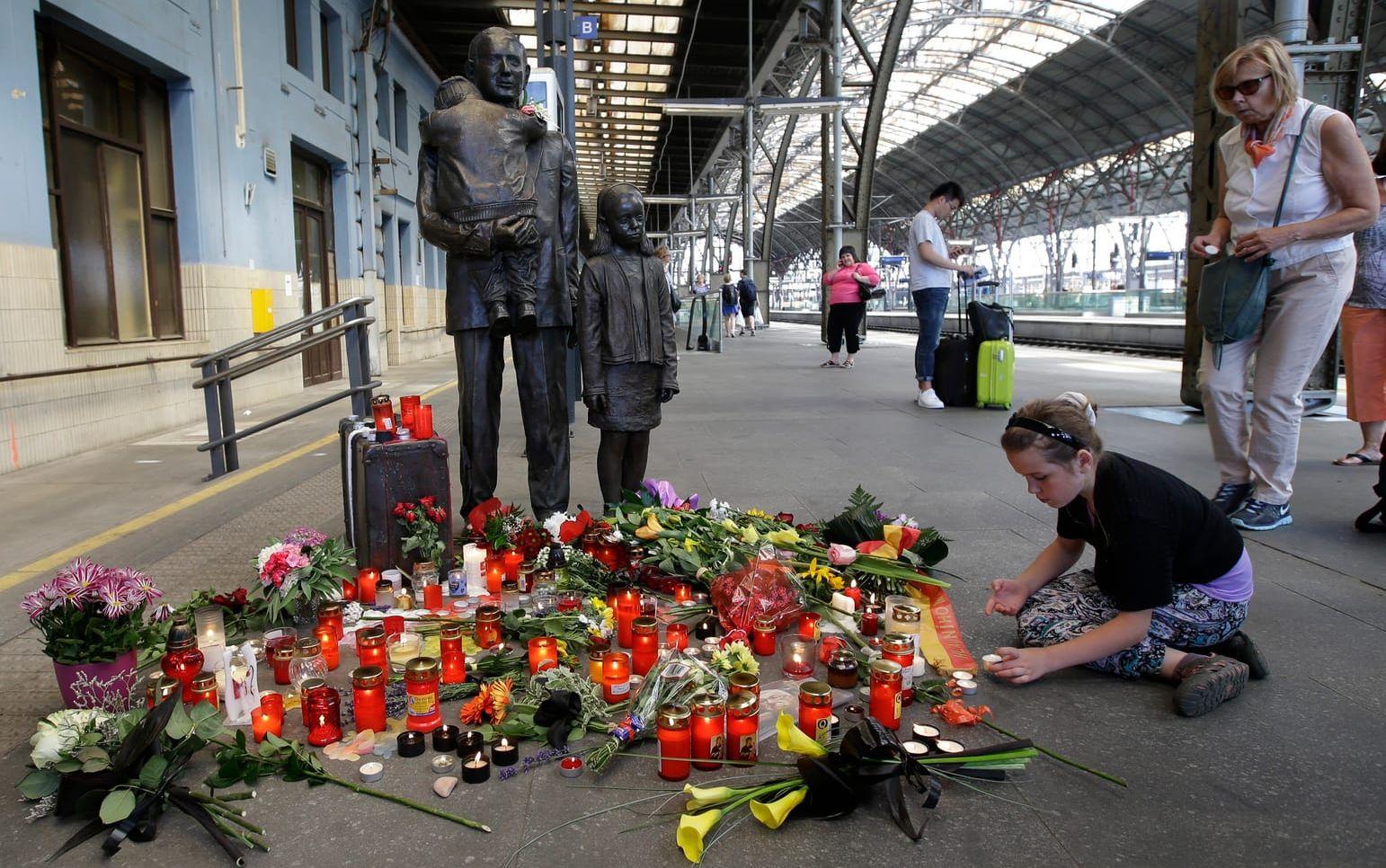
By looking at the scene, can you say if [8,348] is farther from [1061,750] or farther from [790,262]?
[790,262]

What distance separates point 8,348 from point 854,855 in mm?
6846

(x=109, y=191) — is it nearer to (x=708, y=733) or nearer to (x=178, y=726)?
(x=178, y=726)

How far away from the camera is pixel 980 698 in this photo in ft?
8.28

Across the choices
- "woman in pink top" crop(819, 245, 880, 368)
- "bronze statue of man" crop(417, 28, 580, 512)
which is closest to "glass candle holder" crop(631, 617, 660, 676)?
"bronze statue of man" crop(417, 28, 580, 512)

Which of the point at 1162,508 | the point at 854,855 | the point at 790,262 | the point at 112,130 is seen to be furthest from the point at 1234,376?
the point at 790,262

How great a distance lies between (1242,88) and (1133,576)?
8.79 ft

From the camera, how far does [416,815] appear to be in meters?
1.96

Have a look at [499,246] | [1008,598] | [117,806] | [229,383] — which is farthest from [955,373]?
[117,806]

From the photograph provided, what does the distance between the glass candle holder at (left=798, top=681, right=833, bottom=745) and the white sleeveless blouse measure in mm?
3242

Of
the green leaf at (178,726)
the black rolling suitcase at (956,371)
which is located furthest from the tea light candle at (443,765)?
the black rolling suitcase at (956,371)

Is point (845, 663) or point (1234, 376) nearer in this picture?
point (845, 663)

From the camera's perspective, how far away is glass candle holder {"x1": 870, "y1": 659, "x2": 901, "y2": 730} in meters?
2.26

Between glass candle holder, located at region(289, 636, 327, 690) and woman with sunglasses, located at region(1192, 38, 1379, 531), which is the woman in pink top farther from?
glass candle holder, located at region(289, 636, 327, 690)

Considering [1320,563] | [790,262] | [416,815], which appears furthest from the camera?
[790,262]
